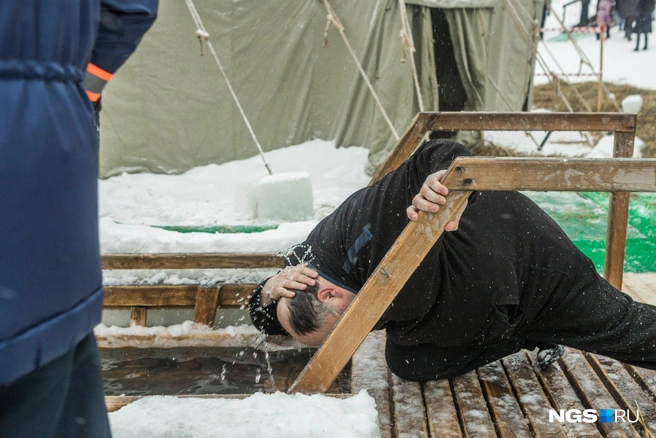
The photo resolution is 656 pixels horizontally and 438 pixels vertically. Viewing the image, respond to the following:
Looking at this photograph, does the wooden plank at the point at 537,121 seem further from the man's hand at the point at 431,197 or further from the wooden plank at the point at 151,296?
the wooden plank at the point at 151,296

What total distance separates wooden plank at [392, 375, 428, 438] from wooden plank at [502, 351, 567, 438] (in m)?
0.38

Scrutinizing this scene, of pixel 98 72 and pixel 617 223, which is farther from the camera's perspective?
pixel 617 223

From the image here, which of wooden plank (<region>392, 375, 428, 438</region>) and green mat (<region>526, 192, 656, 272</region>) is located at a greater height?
wooden plank (<region>392, 375, 428, 438</region>)

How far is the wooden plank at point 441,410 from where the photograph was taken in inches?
88.6

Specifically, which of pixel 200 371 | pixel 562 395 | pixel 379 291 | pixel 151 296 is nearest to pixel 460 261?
pixel 379 291

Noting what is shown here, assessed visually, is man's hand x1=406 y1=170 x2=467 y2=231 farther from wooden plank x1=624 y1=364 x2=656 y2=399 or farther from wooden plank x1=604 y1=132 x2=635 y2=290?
wooden plank x1=604 y1=132 x2=635 y2=290

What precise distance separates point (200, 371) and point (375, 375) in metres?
1.18

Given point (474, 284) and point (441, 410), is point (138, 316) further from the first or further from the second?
point (474, 284)

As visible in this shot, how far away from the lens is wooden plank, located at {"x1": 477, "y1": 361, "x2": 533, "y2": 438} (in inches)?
89.2

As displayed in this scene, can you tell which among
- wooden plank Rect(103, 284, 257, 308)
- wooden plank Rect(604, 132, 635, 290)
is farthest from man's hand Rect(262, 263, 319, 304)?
wooden plank Rect(604, 132, 635, 290)

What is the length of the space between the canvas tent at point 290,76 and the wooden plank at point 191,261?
175 inches

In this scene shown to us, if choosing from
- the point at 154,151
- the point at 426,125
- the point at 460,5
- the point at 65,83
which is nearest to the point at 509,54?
the point at 460,5

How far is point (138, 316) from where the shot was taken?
152 inches

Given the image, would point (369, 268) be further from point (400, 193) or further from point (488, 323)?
point (488, 323)
